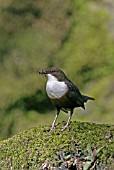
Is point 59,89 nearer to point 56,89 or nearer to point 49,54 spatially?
point 56,89

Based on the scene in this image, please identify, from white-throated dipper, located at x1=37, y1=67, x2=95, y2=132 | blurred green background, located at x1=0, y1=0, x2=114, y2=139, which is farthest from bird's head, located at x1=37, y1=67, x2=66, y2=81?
blurred green background, located at x1=0, y1=0, x2=114, y2=139

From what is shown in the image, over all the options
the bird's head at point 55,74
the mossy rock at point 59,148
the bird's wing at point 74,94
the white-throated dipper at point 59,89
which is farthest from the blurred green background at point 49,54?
the mossy rock at point 59,148

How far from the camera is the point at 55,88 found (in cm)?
458

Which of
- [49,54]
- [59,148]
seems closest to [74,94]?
[59,148]

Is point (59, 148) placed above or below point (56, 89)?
below

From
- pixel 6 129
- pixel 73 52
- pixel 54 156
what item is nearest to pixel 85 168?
pixel 54 156

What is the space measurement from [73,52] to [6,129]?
76.5 inches

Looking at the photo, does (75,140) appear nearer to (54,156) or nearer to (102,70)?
(54,156)

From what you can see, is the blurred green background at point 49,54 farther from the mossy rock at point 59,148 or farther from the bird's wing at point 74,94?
the mossy rock at point 59,148

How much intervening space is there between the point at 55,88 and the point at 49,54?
670 centimetres

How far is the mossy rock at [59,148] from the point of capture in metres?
3.82

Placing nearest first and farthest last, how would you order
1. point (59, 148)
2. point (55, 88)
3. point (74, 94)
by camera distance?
point (59, 148)
point (55, 88)
point (74, 94)

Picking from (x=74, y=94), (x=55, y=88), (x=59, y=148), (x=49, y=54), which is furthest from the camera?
(x=49, y=54)

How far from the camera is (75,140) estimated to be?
400 cm
